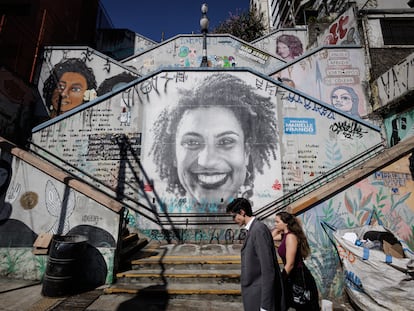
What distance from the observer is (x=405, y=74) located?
884cm

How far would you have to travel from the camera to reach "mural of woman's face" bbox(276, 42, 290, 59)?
15.6m

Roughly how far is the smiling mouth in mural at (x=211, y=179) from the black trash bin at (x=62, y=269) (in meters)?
4.36

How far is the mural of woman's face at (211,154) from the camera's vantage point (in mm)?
8086

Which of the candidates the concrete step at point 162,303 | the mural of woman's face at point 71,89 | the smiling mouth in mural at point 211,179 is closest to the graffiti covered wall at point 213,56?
the mural of woman's face at point 71,89

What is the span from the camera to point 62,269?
4422 millimetres

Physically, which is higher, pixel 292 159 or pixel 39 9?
pixel 39 9

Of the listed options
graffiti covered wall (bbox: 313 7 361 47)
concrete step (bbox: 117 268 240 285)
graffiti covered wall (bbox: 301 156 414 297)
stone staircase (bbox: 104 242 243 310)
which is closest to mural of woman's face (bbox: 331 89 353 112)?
graffiti covered wall (bbox: 313 7 361 47)

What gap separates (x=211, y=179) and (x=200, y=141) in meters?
1.53

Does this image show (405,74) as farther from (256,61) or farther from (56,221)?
(56,221)

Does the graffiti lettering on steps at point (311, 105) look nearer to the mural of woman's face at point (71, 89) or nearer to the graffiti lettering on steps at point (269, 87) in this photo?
the graffiti lettering on steps at point (269, 87)

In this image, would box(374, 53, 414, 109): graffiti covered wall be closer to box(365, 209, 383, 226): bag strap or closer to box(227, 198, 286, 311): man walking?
box(365, 209, 383, 226): bag strap

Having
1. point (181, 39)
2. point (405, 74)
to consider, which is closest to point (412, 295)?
point (405, 74)

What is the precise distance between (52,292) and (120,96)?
6.71 metres

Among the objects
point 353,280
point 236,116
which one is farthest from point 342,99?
point 353,280
